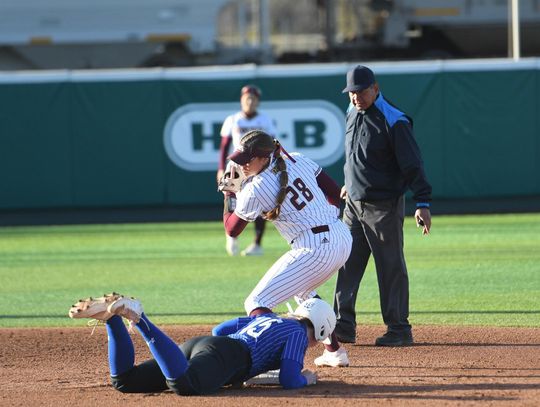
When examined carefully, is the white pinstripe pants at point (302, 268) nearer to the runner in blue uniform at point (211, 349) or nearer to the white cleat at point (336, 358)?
the runner in blue uniform at point (211, 349)

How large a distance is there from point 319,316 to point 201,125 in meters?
11.7

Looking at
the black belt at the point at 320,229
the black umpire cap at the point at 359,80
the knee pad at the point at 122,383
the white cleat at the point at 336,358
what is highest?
the black umpire cap at the point at 359,80

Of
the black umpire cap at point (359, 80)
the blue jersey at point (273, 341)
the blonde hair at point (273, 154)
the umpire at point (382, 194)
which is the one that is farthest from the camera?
the umpire at point (382, 194)

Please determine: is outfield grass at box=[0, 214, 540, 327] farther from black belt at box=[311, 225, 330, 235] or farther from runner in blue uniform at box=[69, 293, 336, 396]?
runner in blue uniform at box=[69, 293, 336, 396]

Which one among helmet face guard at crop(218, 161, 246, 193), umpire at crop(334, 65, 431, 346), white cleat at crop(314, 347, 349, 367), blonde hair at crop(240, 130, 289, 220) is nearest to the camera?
blonde hair at crop(240, 130, 289, 220)

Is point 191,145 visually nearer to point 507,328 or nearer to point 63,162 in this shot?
point 63,162

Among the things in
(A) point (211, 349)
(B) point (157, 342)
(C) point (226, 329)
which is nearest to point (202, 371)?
(A) point (211, 349)

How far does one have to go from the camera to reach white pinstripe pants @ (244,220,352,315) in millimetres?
6617

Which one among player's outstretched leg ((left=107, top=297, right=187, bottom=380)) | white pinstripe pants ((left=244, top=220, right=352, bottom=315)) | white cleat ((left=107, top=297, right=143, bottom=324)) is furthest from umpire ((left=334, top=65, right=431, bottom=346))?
white cleat ((left=107, top=297, right=143, bottom=324))

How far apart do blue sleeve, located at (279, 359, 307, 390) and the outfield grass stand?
2796 millimetres

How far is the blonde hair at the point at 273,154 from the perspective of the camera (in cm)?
643

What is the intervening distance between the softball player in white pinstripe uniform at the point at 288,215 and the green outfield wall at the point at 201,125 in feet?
35.8

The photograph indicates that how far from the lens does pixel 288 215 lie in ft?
21.9

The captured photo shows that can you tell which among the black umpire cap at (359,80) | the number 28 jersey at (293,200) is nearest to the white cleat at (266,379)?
the number 28 jersey at (293,200)
